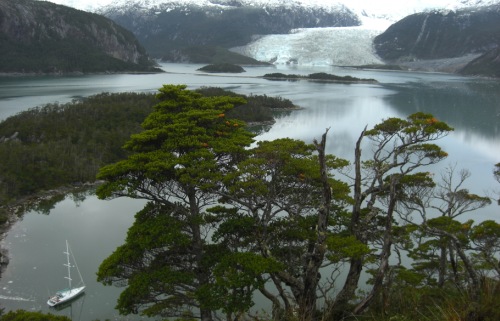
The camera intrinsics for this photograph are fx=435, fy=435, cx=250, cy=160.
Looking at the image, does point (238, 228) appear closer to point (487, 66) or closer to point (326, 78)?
point (326, 78)

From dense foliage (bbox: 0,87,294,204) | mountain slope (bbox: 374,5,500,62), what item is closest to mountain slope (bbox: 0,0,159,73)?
dense foliage (bbox: 0,87,294,204)

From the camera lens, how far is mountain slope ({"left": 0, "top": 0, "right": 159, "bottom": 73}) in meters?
93.6

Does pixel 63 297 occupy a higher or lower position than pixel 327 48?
lower

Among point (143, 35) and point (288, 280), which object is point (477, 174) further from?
point (143, 35)

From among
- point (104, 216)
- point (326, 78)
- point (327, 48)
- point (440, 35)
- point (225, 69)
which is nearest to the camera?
point (104, 216)

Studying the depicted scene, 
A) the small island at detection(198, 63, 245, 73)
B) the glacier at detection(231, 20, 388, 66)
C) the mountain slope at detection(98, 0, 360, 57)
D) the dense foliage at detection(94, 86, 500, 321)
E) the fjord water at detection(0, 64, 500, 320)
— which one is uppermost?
the mountain slope at detection(98, 0, 360, 57)

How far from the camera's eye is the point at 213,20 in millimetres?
175250

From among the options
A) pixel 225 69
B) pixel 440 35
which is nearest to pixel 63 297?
pixel 225 69

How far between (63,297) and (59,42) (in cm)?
10590

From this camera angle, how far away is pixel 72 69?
94.6 m

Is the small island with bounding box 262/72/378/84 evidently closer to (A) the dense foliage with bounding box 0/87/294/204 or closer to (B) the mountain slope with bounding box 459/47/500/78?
(B) the mountain slope with bounding box 459/47/500/78

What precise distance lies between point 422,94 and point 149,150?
5477 centimetres

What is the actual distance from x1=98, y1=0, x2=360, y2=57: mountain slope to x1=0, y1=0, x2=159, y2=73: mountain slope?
45.6 m

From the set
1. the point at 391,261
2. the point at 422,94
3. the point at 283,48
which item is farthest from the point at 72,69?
the point at 391,261
